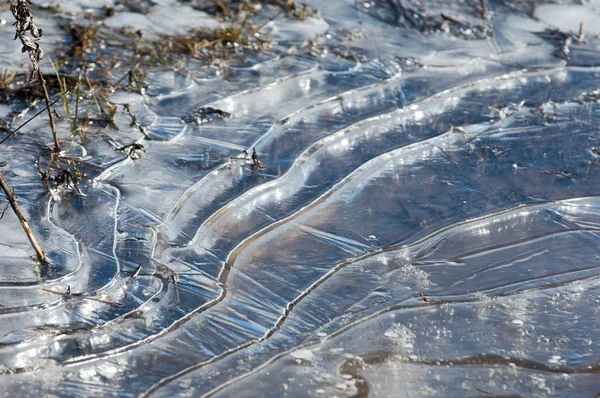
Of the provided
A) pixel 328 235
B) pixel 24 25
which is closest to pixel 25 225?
pixel 24 25

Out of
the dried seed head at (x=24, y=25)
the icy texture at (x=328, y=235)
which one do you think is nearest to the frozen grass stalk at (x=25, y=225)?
the icy texture at (x=328, y=235)

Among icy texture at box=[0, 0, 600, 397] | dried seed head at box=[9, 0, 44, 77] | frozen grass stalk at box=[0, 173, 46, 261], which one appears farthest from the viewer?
dried seed head at box=[9, 0, 44, 77]

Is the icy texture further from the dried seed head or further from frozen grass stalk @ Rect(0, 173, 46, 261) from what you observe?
the dried seed head

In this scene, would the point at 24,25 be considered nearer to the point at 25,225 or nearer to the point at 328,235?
the point at 25,225

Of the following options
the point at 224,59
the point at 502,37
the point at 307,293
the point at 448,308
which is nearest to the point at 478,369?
the point at 448,308

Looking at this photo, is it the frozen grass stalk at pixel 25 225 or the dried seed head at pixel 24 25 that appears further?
the dried seed head at pixel 24 25

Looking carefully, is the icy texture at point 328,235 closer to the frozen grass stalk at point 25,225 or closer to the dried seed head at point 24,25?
the frozen grass stalk at point 25,225

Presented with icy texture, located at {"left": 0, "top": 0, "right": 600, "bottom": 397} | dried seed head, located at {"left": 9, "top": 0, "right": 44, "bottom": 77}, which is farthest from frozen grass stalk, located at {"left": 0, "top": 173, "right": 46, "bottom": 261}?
dried seed head, located at {"left": 9, "top": 0, "right": 44, "bottom": 77}

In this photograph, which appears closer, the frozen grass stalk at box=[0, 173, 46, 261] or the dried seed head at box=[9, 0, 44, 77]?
the frozen grass stalk at box=[0, 173, 46, 261]

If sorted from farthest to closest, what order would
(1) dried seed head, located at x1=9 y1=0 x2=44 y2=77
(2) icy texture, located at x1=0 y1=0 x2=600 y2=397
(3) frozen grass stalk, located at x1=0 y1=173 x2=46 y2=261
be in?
(1) dried seed head, located at x1=9 y1=0 x2=44 y2=77, (3) frozen grass stalk, located at x1=0 y1=173 x2=46 y2=261, (2) icy texture, located at x1=0 y1=0 x2=600 y2=397

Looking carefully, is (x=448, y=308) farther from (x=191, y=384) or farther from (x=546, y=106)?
(x=546, y=106)
